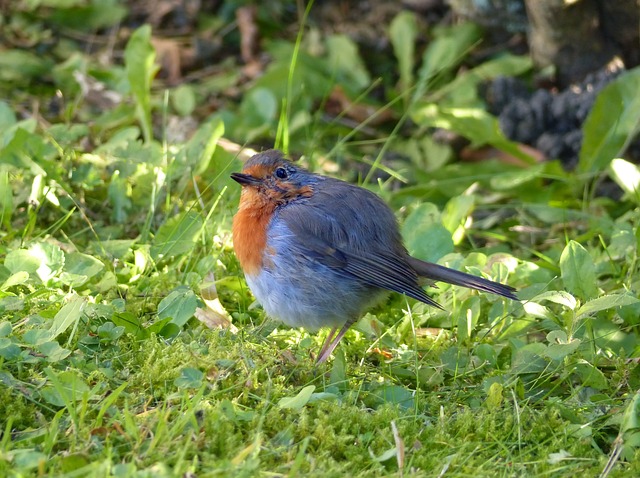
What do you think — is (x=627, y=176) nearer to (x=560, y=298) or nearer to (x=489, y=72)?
(x=560, y=298)

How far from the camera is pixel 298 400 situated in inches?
122

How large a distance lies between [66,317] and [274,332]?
101cm

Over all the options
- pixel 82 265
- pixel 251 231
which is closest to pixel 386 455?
pixel 251 231

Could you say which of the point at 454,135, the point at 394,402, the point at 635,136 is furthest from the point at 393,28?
the point at 394,402

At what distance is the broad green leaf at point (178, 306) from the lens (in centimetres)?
360

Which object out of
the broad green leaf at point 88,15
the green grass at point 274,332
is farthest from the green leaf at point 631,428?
the broad green leaf at point 88,15

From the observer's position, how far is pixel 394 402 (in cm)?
337

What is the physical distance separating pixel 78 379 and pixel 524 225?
333 centimetres

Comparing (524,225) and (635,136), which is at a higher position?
(635,136)

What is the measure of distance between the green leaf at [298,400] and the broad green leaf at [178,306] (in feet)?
2.15

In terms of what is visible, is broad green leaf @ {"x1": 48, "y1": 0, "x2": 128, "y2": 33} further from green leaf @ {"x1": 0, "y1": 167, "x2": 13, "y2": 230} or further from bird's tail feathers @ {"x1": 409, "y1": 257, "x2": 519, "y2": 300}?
bird's tail feathers @ {"x1": 409, "y1": 257, "x2": 519, "y2": 300}

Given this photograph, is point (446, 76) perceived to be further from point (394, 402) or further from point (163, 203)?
point (394, 402)

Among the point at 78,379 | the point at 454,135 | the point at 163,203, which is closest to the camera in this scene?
the point at 78,379

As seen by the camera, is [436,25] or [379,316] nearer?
[379,316]
